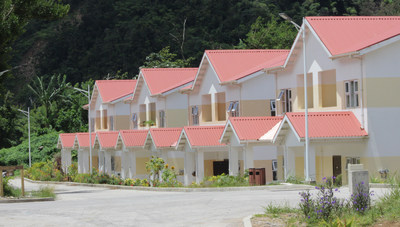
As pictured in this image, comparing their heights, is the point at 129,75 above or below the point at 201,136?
above

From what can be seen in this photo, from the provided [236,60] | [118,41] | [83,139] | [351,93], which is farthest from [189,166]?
[118,41]

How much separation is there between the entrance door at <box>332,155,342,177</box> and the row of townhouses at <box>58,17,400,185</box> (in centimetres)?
5

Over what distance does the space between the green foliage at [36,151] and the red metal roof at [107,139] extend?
1030 inches

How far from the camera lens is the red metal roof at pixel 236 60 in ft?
161

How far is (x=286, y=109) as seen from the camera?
43312mm

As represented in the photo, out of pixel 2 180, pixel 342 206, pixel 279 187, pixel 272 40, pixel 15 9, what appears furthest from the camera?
pixel 272 40

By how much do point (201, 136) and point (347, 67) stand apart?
12.1 meters

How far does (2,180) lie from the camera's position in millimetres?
35312

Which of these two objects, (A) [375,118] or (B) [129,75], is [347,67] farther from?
(B) [129,75]

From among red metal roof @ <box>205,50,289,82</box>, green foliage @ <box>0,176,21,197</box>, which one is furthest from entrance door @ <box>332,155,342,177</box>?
green foliage @ <box>0,176,21,197</box>

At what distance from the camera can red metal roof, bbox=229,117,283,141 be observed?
40531 mm

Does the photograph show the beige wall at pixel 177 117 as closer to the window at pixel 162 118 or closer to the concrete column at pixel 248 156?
the window at pixel 162 118

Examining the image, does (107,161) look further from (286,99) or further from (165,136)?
(286,99)

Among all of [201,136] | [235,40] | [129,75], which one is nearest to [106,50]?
[129,75]
